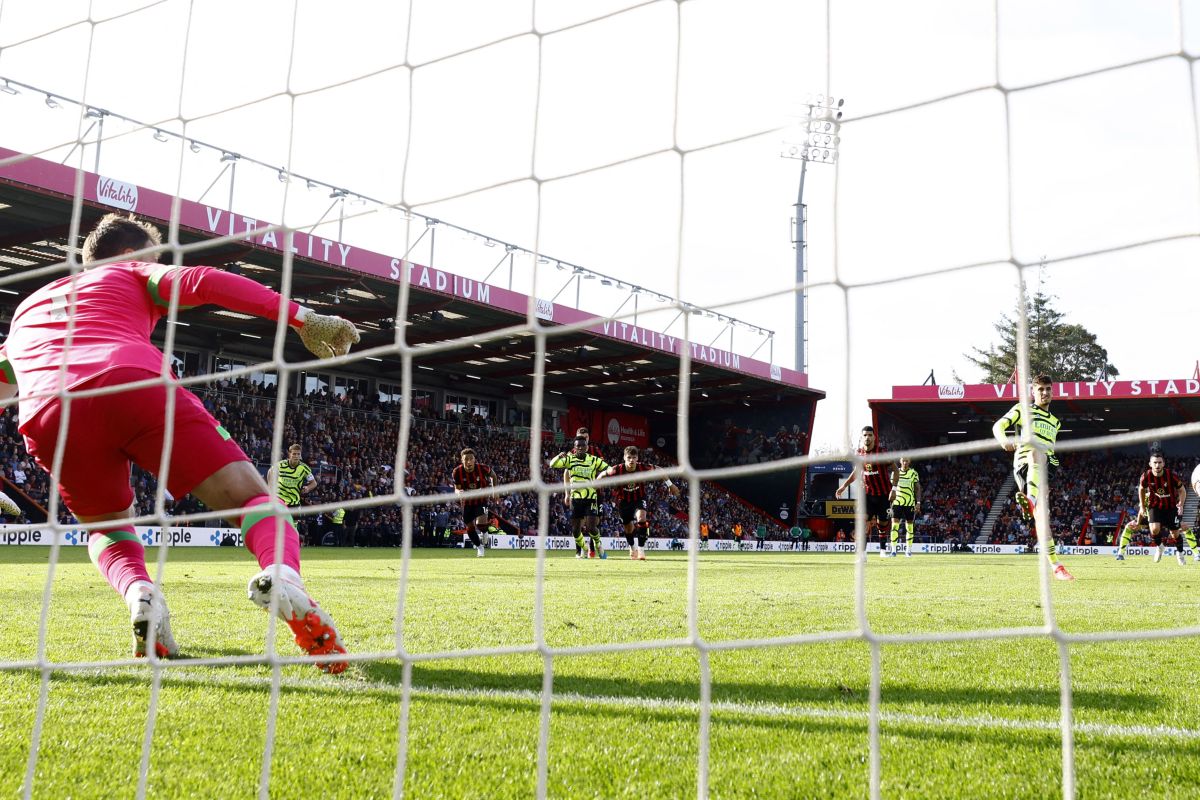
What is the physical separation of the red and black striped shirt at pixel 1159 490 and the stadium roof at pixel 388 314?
7.37 m

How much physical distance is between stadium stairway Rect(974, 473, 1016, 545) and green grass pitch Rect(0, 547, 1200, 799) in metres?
28.4

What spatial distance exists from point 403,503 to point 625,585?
521cm

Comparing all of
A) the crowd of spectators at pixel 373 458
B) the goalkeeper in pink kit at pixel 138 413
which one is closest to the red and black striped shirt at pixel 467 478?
the crowd of spectators at pixel 373 458

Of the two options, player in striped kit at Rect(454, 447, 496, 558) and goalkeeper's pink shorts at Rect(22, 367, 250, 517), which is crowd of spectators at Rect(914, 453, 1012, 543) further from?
goalkeeper's pink shorts at Rect(22, 367, 250, 517)

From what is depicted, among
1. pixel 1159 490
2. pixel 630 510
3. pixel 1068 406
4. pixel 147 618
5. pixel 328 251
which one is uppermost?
pixel 328 251

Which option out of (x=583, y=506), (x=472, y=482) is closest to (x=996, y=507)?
(x=583, y=506)

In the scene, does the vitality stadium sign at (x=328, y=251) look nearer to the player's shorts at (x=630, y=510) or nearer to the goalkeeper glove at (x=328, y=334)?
the player's shorts at (x=630, y=510)

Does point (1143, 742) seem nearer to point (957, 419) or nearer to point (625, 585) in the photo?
point (625, 585)

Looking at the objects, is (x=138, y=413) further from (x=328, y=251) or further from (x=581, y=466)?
(x=328, y=251)

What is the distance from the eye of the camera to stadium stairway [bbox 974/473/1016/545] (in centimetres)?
3136

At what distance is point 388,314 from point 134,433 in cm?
2042

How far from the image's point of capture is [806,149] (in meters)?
4.80

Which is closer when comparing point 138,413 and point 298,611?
point 298,611

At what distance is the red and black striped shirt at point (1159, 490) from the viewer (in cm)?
1242
